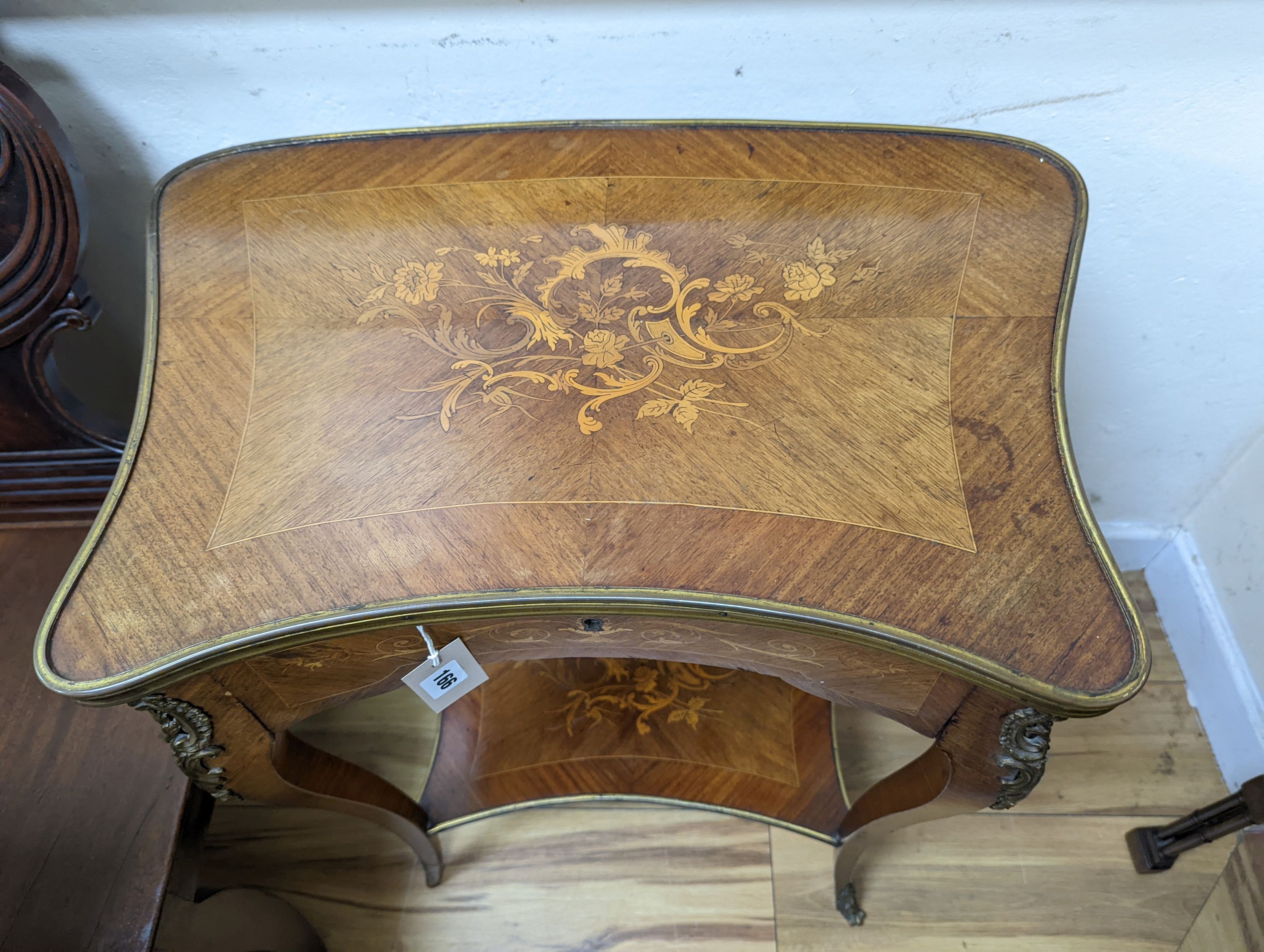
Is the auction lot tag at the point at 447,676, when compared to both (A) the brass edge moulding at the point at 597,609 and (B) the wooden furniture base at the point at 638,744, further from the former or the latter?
(B) the wooden furniture base at the point at 638,744

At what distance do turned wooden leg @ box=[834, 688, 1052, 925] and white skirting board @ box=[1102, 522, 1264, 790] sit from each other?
59 centimetres

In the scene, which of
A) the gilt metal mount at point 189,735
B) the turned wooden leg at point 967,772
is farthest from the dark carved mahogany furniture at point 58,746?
the turned wooden leg at point 967,772

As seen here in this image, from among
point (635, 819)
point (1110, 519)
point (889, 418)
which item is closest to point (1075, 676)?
point (889, 418)

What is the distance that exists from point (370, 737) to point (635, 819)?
1.38 feet

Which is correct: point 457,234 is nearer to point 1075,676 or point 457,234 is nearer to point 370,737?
point 1075,676

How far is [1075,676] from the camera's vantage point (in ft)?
1.67

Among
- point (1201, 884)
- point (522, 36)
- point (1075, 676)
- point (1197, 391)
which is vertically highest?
point (522, 36)

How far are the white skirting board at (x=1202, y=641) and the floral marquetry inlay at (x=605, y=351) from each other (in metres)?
0.74

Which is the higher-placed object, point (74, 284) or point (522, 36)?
point (522, 36)

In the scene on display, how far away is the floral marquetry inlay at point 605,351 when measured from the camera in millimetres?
586

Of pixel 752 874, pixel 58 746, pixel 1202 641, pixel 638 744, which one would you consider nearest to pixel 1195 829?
pixel 1202 641

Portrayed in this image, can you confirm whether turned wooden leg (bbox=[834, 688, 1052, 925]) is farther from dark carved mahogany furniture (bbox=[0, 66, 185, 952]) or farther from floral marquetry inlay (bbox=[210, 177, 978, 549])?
dark carved mahogany furniture (bbox=[0, 66, 185, 952])

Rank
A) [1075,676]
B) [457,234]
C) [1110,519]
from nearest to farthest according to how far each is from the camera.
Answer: [1075,676], [457,234], [1110,519]

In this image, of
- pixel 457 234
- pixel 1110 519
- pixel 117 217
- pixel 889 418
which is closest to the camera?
pixel 889 418
